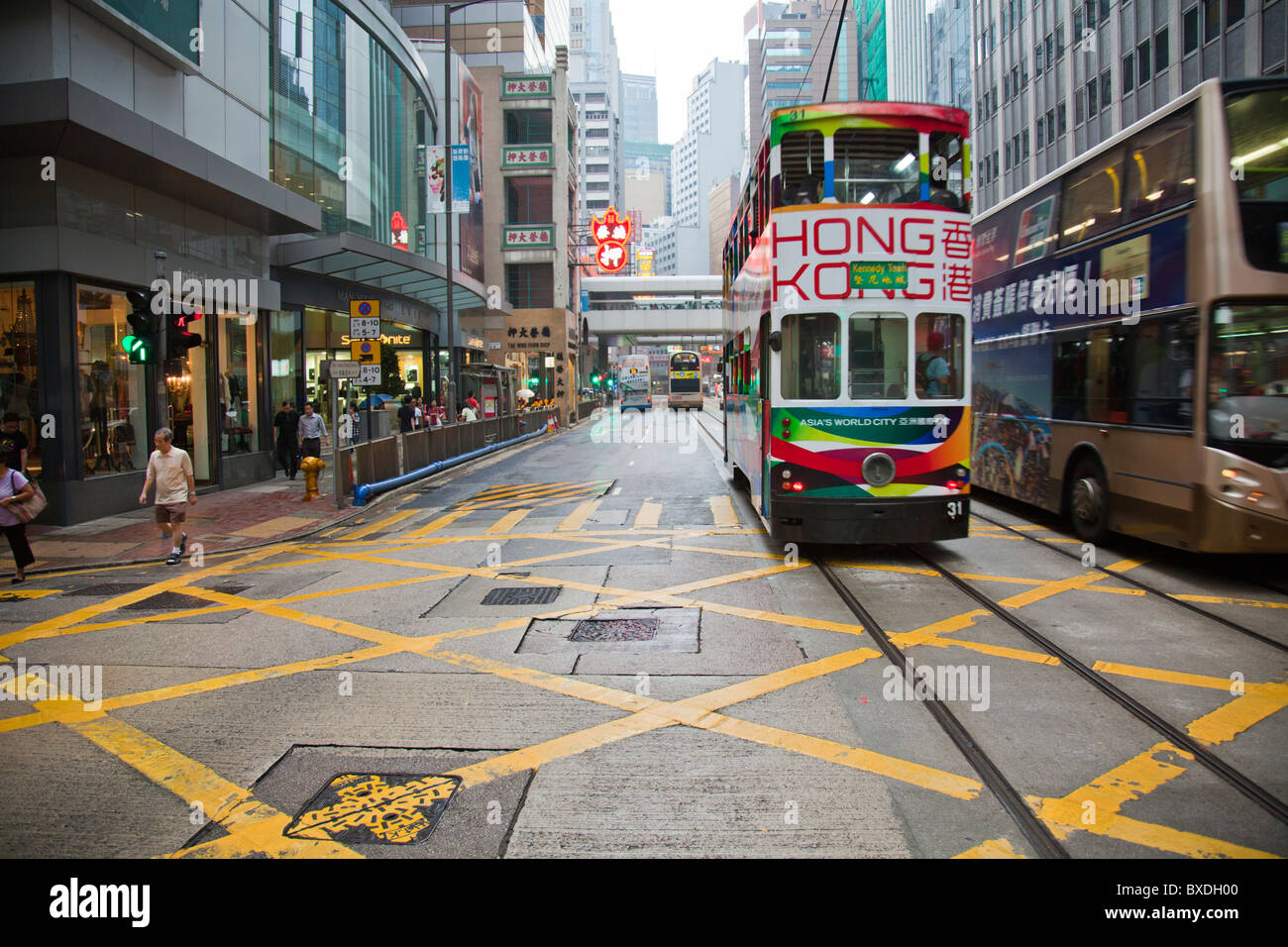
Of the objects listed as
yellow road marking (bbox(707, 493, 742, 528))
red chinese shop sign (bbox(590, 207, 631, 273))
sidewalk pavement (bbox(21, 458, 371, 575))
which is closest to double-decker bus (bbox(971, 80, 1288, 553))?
yellow road marking (bbox(707, 493, 742, 528))

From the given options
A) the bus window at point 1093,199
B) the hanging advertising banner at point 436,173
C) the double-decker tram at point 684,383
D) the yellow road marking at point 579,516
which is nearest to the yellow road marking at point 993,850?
the bus window at point 1093,199

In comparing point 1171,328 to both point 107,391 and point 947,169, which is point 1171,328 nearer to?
point 947,169

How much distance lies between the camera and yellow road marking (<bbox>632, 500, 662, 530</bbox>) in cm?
1344

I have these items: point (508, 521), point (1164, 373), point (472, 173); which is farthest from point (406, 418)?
point (1164, 373)

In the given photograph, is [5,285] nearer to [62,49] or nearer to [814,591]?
[62,49]

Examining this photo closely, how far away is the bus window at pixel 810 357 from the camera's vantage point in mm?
9969

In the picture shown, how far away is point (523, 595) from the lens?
908cm

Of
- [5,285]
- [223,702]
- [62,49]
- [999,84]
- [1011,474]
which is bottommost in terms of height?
[223,702]

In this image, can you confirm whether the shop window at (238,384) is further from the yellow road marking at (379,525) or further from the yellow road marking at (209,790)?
the yellow road marking at (209,790)

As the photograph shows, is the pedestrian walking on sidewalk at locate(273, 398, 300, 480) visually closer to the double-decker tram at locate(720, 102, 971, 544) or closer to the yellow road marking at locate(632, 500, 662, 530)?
the yellow road marking at locate(632, 500, 662, 530)

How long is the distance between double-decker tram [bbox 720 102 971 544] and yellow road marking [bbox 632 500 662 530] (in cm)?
368

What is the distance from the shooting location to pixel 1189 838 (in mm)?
3848
